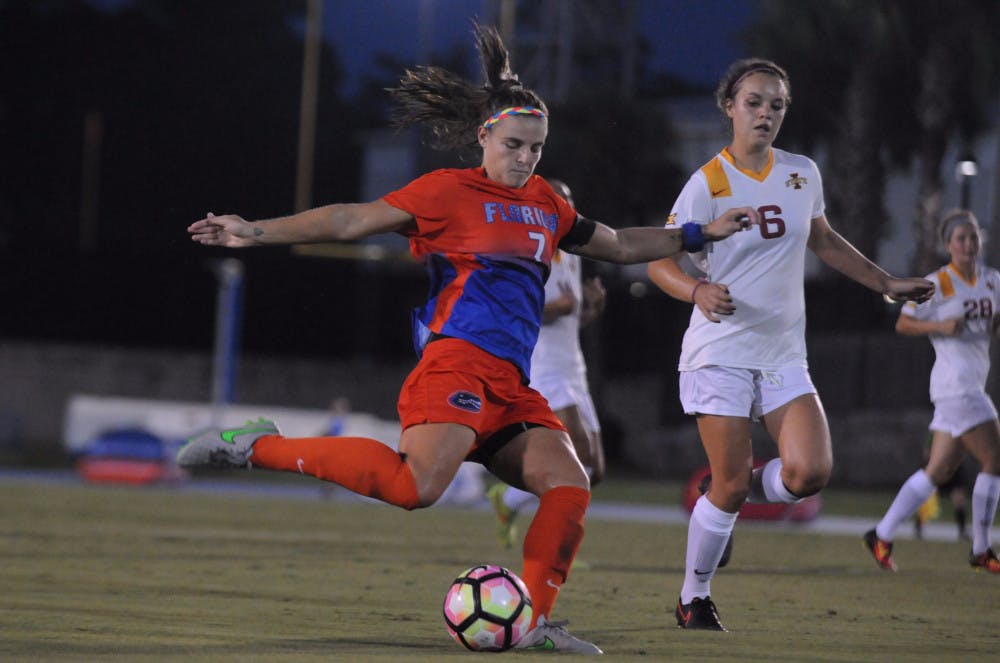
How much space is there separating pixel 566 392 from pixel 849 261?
3.30 metres

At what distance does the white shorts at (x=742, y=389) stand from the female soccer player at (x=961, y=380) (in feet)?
10.6

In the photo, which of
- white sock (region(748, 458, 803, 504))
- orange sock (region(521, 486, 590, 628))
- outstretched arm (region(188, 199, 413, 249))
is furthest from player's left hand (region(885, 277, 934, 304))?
outstretched arm (region(188, 199, 413, 249))

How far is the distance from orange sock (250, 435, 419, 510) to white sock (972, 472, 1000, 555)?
575 centimetres

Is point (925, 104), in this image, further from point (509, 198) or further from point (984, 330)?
point (509, 198)

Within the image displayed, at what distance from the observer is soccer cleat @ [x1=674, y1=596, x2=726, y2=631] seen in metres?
7.01

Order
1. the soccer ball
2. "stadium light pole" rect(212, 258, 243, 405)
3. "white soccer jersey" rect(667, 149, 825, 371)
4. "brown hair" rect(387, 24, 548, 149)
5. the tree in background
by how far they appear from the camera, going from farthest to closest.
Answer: "stadium light pole" rect(212, 258, 243, 405) → the tree in background → "white soccer jersey" rect(667, 149, 825, 371) → "brown hair" rect(387, 24, 548, 149) → the soccer ball

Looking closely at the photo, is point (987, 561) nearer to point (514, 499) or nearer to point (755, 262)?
point (514, 499)

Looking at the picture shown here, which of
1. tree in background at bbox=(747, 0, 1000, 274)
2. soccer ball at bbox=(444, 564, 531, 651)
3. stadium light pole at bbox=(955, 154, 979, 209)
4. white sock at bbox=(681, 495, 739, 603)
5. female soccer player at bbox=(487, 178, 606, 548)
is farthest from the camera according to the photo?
tree in background at bbox=(747, 0, 1000, 274)

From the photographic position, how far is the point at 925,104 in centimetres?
2953

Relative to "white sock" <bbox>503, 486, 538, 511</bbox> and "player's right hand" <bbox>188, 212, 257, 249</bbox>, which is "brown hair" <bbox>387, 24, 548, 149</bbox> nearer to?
"player's right hand" <bbox>188, 212, 257, 249</bbox>

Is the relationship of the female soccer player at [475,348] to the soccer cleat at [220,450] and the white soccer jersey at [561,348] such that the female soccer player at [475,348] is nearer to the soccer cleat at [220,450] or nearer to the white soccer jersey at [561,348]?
the soccer cleat at [220,450]

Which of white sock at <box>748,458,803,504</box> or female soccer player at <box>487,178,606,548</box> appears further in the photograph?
female soccer player at <box>487,178,606,548</box>

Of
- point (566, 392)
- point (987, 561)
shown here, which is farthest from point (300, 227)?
point (987, 561)

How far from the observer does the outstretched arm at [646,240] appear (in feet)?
21.4
